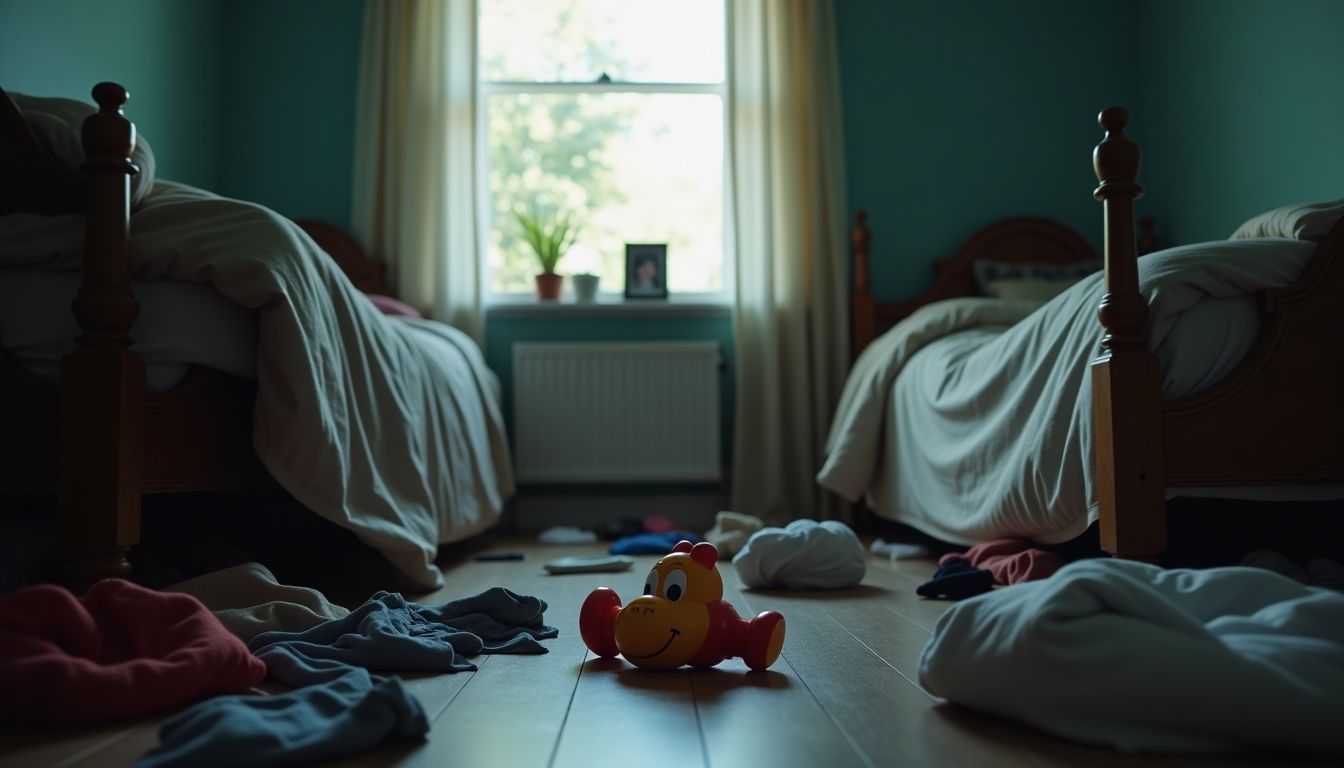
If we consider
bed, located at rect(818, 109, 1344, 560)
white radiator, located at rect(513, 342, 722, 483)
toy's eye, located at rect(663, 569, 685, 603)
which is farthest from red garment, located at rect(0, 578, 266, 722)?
white radiator, located at rect(513, 342, 722, 483)

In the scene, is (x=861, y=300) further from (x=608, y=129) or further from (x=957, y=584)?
(x=957, y=584)

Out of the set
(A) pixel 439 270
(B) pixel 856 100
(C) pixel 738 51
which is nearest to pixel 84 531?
(A) pixel 439 270

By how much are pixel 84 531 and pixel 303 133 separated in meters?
2.78

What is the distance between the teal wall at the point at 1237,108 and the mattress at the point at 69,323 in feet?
9.52

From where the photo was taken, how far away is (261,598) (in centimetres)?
158

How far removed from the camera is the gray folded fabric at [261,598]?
1495 mm

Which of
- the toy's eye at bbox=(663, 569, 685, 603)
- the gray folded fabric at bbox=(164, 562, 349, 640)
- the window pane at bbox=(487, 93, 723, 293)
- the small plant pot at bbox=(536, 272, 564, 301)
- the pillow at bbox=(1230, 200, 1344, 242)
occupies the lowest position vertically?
the gray folded fabric at bbox=(164, 562, 349, 640)

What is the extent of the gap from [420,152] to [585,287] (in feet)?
2.47

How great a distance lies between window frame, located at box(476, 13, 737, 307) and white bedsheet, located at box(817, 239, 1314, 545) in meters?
0.84

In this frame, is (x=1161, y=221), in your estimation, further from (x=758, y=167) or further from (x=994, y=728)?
(x=994, y=728)

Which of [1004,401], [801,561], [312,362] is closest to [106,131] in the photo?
[312,362]

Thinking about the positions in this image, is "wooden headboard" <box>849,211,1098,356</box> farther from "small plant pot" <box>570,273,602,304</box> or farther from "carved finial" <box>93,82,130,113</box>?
"carved finial" <box>93,82,130,113</box>

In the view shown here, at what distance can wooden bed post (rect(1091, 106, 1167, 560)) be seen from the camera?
5.38ft

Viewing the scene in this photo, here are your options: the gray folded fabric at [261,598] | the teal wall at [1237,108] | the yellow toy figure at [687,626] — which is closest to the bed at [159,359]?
the gray folded fabric at [261,598]
